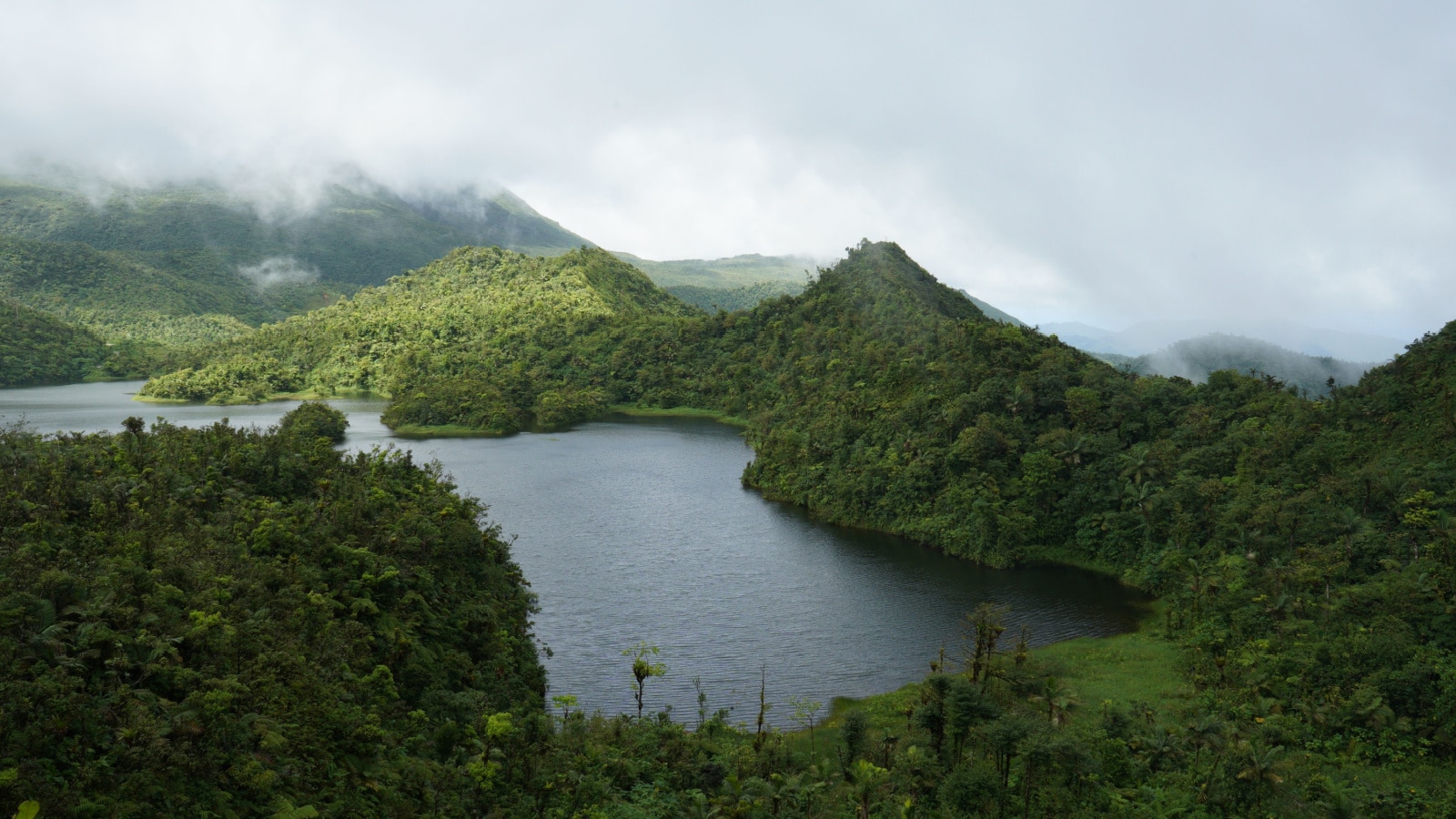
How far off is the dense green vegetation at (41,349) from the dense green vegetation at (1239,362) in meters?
140

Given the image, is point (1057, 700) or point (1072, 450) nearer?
point (1057, 700)

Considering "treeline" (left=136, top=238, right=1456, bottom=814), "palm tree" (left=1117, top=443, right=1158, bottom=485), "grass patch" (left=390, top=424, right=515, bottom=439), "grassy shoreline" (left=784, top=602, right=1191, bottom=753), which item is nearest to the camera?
"treeline" (left=136, top=238, right=1456, bottom=814)

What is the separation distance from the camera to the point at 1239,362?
4126 inches

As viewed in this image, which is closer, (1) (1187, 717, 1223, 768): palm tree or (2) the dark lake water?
(1) (1187, 717, 1223, 768): palm tree

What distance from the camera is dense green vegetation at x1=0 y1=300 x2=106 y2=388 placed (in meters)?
110

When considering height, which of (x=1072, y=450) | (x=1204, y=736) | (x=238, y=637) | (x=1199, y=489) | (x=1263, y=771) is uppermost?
(x=1072, y=450)

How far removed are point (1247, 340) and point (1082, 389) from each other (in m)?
74.5

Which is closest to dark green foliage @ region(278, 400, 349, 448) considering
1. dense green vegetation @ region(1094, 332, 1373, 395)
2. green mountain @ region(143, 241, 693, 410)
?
green mountain @ region(143, 241, 693, 410)

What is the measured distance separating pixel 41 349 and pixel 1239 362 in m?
157

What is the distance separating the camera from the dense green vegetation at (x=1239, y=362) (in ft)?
326

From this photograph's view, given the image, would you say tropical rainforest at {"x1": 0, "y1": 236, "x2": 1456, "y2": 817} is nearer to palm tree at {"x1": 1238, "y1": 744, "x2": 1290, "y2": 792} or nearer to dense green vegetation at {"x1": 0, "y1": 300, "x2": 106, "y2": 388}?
palm tree at {"x1": 1238, "y1": 744, "x2": 1290, "y2": 792}

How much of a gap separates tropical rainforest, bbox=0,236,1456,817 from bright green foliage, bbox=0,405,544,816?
0.08m

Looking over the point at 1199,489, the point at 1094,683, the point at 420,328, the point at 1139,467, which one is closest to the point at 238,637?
the point at 1094,683

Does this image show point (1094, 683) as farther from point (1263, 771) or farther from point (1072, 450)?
point (1072, 450)
